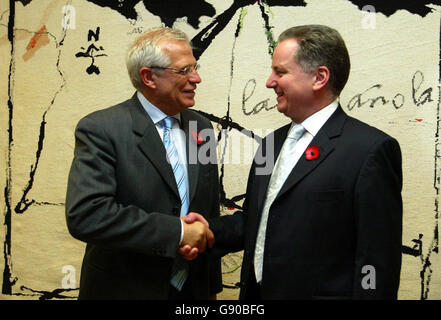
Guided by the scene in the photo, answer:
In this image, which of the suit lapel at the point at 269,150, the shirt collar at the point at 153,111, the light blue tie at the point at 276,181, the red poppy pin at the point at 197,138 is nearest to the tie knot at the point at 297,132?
the light blue tie at the point at 276,181

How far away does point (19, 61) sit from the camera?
286 centimetres

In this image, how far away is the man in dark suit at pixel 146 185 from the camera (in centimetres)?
177

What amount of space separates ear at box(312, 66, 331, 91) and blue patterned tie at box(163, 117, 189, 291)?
0.59 metres

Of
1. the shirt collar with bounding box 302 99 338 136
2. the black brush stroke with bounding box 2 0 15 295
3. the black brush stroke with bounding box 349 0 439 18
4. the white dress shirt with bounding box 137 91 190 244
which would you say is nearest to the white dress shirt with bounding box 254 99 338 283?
the shirt collar with bounding box 302 99 338 136

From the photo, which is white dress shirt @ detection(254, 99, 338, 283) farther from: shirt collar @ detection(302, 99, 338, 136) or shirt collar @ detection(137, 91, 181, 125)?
shirt collar @ detection(137, 91, 181, 125)

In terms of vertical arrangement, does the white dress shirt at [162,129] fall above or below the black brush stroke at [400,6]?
below

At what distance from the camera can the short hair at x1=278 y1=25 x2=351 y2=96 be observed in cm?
179

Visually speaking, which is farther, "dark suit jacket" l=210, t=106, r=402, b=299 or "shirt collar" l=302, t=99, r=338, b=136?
"shirt collar" l=302, t=99, r=338, b=136

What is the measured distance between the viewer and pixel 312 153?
173 centimetres

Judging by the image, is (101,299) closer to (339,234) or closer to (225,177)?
(339,234)

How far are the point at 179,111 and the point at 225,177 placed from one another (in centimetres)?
82

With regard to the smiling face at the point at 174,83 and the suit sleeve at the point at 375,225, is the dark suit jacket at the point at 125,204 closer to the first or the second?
the smiling face at the point at 174,83

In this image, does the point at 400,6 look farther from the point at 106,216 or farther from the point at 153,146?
the point at 106,216
